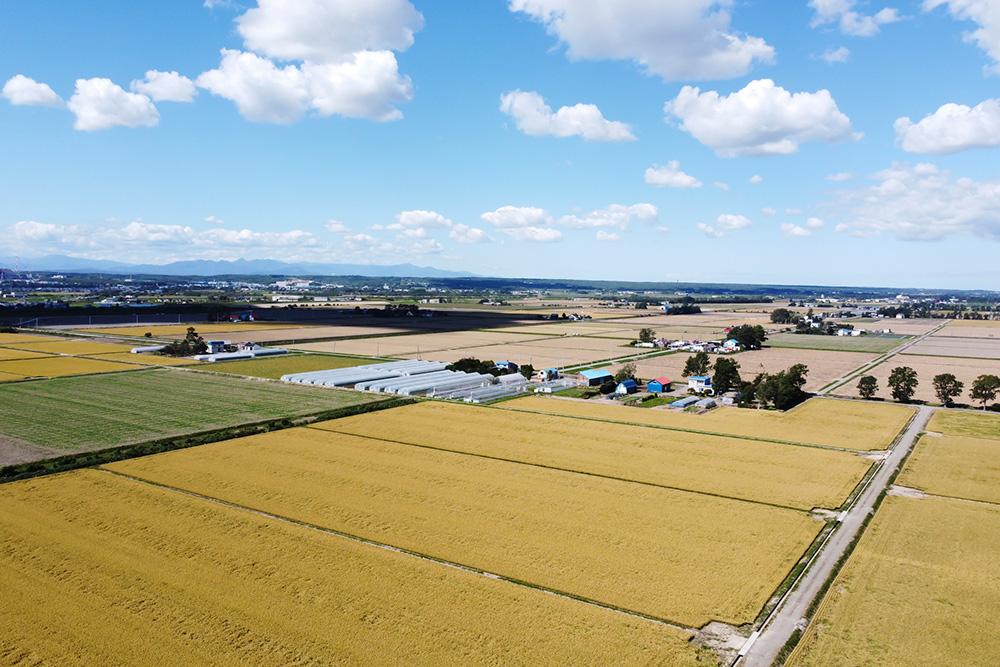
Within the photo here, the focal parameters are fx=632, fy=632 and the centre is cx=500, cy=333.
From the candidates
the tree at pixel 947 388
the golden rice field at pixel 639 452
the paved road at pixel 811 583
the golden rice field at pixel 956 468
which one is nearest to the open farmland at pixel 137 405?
the golden rice field at pixel 639 452

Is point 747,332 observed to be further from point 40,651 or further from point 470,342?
point 40,651

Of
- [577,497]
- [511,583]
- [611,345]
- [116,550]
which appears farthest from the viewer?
[611,345]

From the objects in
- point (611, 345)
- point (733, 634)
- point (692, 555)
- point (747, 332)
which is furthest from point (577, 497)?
point (747, 332)

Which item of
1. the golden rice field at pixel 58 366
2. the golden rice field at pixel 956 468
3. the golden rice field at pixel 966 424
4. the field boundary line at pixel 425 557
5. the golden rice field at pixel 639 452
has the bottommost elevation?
the golden rice field at pixel 966 424

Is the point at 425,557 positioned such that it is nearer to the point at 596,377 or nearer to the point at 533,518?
the point at 533,518

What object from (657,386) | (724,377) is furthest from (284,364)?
(724,377)

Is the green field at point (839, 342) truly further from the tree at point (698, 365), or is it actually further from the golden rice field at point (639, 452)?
the golden rice field at point (639, 452)

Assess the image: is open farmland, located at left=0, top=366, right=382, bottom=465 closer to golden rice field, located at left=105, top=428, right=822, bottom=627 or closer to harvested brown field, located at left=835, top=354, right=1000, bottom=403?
golden rice field, located at left=105, top=428, right=822, bottom=627
